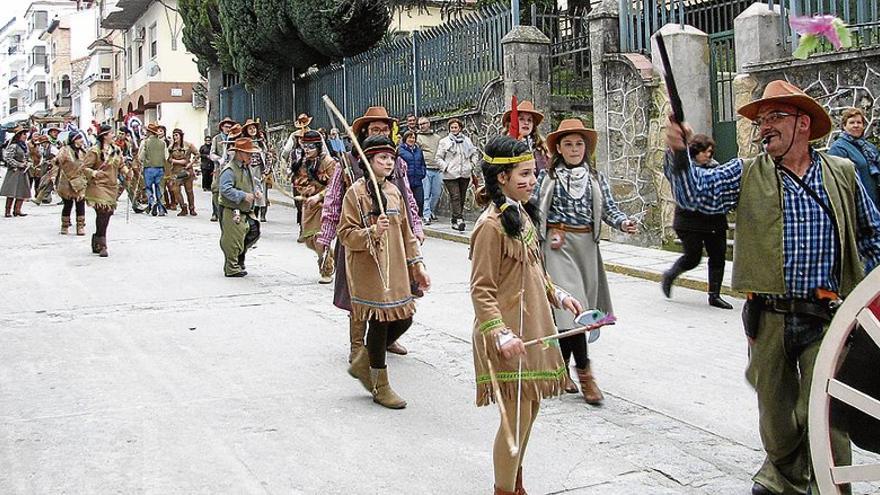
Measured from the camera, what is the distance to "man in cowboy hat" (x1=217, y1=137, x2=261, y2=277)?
11500 mm

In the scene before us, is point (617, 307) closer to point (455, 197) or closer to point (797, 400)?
point (797, 400)

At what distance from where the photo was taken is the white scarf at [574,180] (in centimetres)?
651

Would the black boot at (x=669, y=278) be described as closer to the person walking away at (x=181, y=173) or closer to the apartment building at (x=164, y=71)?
the person walking away at (x=181, y=173)

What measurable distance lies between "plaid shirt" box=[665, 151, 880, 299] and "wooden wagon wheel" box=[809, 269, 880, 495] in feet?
2.65

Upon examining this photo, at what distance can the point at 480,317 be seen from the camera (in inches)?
166

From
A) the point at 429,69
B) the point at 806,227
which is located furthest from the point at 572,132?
the point at 429,69

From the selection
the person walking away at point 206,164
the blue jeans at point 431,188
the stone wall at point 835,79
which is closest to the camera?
the stone wall at point 835,79

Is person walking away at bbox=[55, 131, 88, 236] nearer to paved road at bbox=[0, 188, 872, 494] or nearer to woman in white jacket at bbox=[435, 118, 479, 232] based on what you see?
paved road at bbox=[0, 188, 872, 494]

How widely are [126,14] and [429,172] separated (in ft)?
87.9

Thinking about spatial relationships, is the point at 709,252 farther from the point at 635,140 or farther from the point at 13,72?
the point at 13,72

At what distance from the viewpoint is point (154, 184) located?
2059 cm

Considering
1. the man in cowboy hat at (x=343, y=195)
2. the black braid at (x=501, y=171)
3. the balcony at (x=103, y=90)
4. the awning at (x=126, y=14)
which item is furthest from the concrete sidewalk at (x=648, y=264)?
the balcony at (x=103, y=90)

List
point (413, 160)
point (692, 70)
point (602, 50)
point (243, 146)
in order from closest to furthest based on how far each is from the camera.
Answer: point (243, 146) → point (692, 70) → point (602, 50) → point (413, 160)

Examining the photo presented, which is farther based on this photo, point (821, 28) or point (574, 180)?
point (574, 180)
